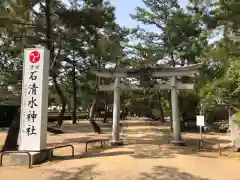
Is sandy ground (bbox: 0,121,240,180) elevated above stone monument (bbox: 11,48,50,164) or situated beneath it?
situated beneath

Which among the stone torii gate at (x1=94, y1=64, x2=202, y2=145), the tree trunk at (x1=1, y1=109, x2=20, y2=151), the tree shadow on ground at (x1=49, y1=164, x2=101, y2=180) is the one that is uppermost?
the stone torii gate at (x1=94, y1=64, x2=202, y2=145)

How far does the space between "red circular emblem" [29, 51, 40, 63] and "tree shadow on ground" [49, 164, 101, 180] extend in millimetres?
4615

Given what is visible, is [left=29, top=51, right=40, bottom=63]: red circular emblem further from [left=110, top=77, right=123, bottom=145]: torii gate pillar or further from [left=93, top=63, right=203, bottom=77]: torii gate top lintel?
[left=110, top=77, right=123, bottom=145]: torii gate pillar

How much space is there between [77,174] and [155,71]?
9.15 metres

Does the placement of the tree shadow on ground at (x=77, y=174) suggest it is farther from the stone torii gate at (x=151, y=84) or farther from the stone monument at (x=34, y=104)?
the stone torii gate at (x=151, y=84)

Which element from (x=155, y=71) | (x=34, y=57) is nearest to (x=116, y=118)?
(x=155, y=71)

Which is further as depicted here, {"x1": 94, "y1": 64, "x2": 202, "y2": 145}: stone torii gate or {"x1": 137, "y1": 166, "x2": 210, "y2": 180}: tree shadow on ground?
{"x1": 94, "y1": 64, "x2": 202, "y2": 145}: stone torii gate

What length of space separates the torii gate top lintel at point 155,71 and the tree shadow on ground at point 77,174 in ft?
26.5

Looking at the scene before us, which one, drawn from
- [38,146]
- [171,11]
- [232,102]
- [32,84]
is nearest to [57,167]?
[38,146]

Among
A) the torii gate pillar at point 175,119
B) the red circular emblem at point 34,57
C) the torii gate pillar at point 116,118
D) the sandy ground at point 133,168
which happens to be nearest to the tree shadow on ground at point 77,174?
the sandy ground at point 133,168

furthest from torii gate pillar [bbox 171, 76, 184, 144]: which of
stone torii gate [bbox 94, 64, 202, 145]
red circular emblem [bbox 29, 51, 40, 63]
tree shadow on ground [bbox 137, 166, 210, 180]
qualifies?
red circular emblem [bbox 29, 51, 40, 63]

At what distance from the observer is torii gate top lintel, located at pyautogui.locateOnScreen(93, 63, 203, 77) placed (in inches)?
681

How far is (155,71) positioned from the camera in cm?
1773

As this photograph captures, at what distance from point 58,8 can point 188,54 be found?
11.4m
